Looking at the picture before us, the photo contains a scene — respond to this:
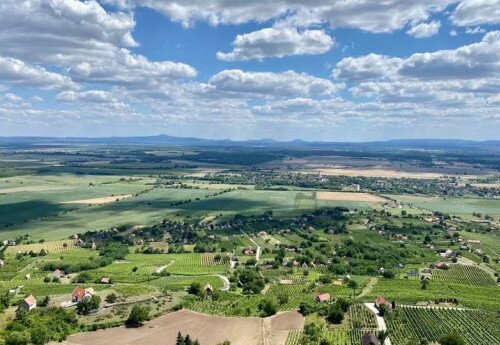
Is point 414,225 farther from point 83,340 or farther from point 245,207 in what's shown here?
point 83,340

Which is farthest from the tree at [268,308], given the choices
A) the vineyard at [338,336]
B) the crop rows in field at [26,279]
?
the crop rows in field at [26,279]

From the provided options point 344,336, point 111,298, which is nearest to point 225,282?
point 111,298

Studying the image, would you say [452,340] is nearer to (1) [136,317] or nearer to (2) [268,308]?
(2) [268,308]

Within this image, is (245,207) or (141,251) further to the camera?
(245,207)

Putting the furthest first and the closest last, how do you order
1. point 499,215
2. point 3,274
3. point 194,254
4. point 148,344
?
point 499,215 < point 194,254 < point 3,274 < point 148,344

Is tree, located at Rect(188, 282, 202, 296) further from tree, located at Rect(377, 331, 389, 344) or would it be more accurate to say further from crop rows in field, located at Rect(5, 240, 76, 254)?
crop rows in field, located at Rect(5, 240, 76, 254)

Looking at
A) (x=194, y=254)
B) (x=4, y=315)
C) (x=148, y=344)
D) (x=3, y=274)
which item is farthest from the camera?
(x=194, y=254)

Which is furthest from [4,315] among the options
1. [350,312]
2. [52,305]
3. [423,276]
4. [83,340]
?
[423,276]

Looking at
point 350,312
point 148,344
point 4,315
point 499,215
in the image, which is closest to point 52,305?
point 4,315
